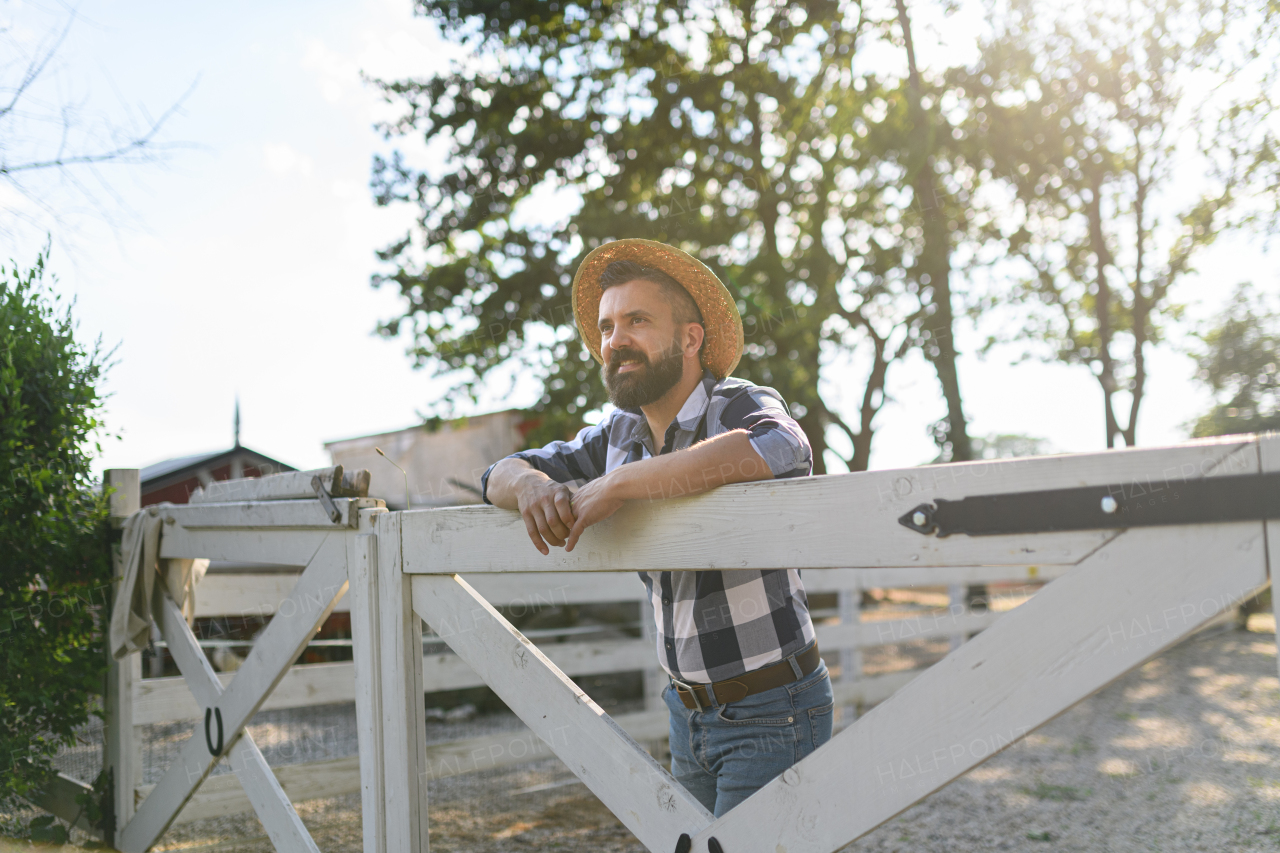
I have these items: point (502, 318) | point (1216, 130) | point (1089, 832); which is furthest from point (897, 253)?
point (1089, 832)

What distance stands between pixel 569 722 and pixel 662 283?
1227 millimetres

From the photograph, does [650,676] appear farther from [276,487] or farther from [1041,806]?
[276,487]

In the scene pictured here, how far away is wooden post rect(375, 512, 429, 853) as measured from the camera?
232cm

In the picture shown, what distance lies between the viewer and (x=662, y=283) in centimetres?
247

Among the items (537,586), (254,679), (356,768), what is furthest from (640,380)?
(537,586)

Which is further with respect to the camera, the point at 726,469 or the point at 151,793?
the point at 151,793

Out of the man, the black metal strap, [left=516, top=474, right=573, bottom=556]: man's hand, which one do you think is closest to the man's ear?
the man

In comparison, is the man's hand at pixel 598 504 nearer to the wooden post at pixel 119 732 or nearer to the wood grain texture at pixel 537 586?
the wood grain texture at pixel 537 586

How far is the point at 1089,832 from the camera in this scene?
14.2ft

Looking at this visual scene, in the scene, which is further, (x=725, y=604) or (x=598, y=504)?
(x=725, y=604)

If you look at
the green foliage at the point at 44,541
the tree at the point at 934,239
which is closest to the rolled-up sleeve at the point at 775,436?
the green foliage at the point at 44,541

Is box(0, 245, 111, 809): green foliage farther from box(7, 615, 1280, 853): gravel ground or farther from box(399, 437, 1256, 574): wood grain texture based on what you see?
box(399, 437, 1256, 574): wood grain texture

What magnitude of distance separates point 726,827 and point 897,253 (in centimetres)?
1333

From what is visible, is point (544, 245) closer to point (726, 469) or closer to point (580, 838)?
point (580, 838)
